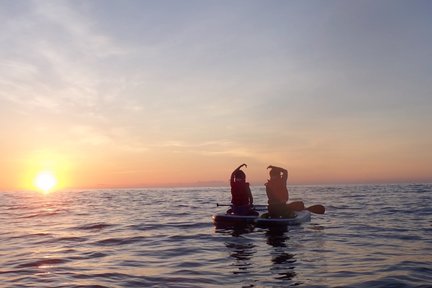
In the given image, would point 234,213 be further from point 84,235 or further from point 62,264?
point 62,264

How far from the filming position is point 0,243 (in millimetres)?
18875

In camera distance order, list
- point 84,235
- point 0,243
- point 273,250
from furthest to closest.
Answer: point 84,235, point 0,243, point 273,250

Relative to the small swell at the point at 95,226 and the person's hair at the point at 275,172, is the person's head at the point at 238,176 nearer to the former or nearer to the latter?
the person's hair at the point at 275,172

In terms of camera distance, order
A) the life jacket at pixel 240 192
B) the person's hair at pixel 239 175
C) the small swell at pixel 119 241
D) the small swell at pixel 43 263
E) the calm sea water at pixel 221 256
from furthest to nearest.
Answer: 1. the person's hair at pixel 239 175
2. the life jacket at pixel 240 192
3. the small swell at pixel 119 241
4. the small swell at pixel 43 263
5. the calm sea water at pixel 221 256

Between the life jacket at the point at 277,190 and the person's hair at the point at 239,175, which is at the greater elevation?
the person's hair at the point at 239,175

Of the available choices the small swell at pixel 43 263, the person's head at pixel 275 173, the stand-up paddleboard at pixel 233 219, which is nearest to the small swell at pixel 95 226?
the stand-up paddleboard at pixel 233 219

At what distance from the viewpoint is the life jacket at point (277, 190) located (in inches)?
855

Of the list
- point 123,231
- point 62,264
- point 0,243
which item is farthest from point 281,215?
point 0,243

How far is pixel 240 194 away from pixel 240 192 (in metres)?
0.17

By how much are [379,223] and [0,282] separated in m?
20.0

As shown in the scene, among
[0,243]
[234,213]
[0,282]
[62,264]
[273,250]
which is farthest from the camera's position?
[234,213]

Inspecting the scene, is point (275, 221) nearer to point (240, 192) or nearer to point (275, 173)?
point (275, 173)

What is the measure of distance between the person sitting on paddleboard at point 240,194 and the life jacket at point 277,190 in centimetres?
145

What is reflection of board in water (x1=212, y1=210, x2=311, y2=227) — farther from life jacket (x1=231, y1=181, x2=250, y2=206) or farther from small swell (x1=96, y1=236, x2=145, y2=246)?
small swell (x1=96, y1=236, x2=145, y2=246)
